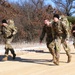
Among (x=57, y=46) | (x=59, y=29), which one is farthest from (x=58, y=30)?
(x=57, y=46)

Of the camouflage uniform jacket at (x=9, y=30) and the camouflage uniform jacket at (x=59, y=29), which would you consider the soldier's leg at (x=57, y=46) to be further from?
the camouflage uniform jacket at (x=9, y=30)

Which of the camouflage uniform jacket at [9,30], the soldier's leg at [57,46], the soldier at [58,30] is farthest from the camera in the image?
the camouflage uniform jacket at [9,30]

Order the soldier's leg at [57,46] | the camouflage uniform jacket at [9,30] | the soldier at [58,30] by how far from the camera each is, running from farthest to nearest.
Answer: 1. the camouflage uniform jacket at [9,30]
2. the soldier's leg at [57,46]
3. the soldier at [58,30]

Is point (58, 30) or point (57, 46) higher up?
point (58, 30)

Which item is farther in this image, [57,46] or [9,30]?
[9,30]

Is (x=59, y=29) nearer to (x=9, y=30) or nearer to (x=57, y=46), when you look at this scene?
(x=57, y=46)

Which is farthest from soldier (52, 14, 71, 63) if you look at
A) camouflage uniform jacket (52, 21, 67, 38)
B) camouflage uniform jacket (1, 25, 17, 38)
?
camouflage uniform jacket (1, 25, 17, 38)

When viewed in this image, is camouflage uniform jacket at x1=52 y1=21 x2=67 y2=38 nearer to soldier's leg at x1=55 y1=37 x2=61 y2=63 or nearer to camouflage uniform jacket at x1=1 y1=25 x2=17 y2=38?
soldier's leg at x1=55 y1=37 x2=61 y2=63

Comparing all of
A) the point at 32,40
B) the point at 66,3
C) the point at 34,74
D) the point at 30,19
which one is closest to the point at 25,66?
the point at 34,74

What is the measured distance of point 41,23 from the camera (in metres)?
34.6

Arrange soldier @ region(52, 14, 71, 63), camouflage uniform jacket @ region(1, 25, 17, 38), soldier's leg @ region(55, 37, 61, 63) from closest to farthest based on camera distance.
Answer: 1. soldier @ region(52, 14, 71, 63)
2. soldier's leg @ region(55, 37, 61, 63)
3. camouflage uniform jacket @ region(1, 25, 17, 38)

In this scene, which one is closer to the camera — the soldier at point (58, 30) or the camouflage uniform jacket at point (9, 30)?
the soldier at point (58, 30)

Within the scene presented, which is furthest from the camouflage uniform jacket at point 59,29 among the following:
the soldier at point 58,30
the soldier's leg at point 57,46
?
the soldier's leg at point 57,46

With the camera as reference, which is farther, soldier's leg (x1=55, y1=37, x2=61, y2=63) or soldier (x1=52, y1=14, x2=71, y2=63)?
soldier's leg (x1=55, y1=37, x2=61, y2=63)
